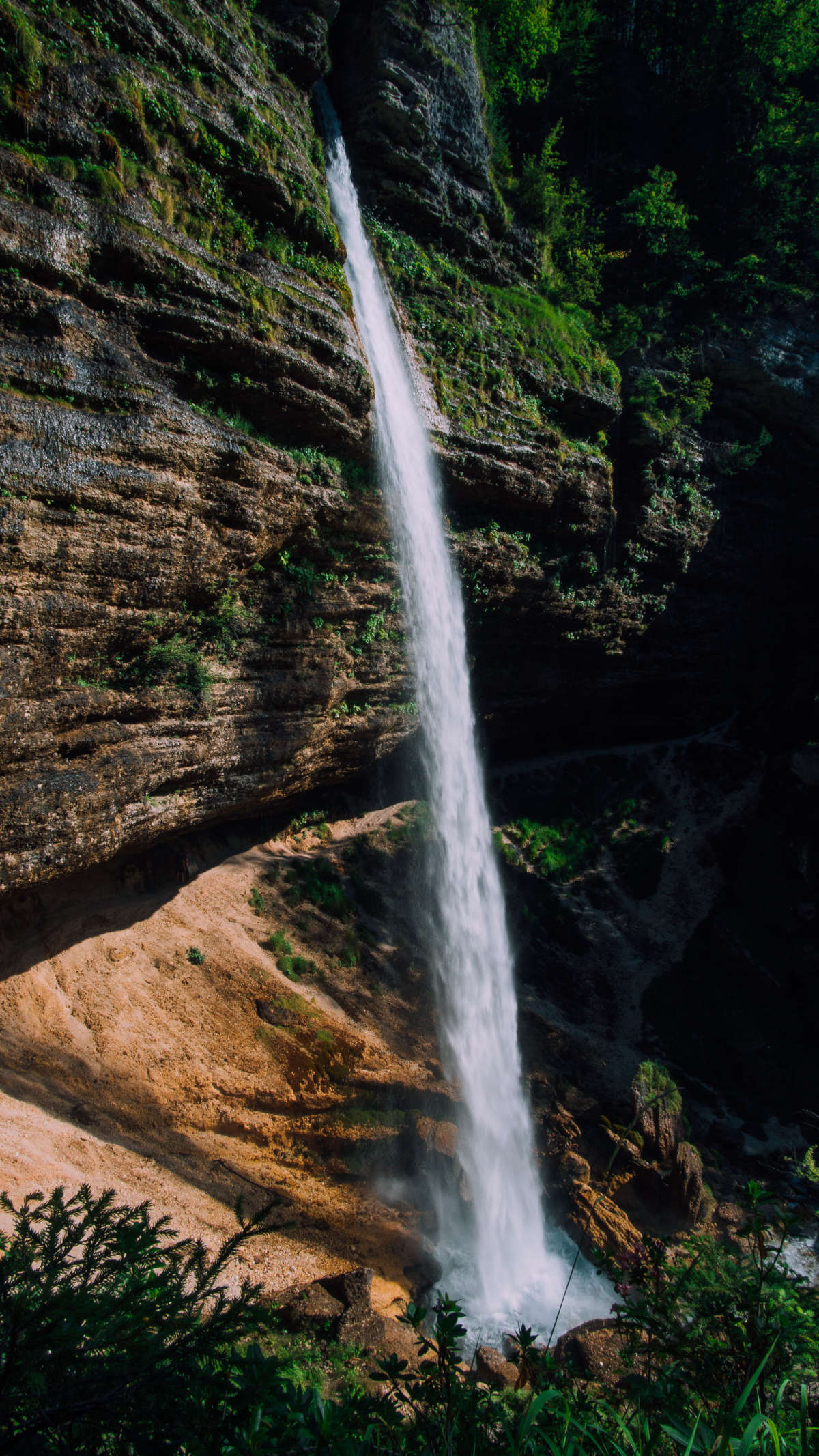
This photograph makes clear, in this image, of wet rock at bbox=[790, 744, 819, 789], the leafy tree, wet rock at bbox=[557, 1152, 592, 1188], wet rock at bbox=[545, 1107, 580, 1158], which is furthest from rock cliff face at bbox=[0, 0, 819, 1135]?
the leafy tree

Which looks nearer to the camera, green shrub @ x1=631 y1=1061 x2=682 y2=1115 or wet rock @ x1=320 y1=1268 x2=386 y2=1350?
wet rock @ x1=320 y1=1268 x2=386 y2=1350

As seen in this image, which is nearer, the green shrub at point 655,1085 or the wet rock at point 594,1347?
the wet rock at point 594,1347

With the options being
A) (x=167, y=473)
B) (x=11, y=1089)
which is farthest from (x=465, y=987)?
(x=167, y=473)

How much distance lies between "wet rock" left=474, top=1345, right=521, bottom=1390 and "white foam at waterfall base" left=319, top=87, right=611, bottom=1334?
929 millimetres

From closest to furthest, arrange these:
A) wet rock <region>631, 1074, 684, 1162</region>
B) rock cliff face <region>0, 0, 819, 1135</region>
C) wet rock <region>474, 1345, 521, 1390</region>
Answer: wet rock <region>474, 1345, 521, 1390</region> → rock cliff face <region>0, 0, 819, 1135</region> → wet rock <region>631, 1074, 684, 1162</region>

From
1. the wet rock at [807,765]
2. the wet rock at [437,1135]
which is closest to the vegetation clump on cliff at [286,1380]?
the wet rock at [437,1135]

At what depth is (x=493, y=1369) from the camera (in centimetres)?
655

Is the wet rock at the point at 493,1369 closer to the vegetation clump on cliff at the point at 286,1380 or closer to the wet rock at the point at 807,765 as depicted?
the vegetation clump on cliff at the point at 286,1380

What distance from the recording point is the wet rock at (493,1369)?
6434 mm

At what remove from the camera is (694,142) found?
1711 centimetres

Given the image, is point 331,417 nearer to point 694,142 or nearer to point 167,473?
point 167,473

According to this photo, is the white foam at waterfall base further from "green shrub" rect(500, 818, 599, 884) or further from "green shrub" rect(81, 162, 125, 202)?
"green shrub" rect(81, 162, 125, 202)

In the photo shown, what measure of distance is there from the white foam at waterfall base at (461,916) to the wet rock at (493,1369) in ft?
3.05

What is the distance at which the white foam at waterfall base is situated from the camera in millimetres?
8516
